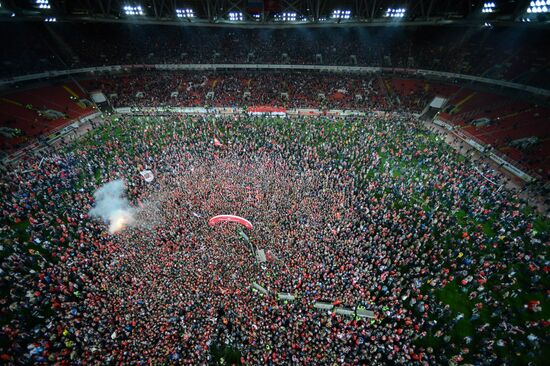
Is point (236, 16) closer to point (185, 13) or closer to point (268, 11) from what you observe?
point (268, 11)

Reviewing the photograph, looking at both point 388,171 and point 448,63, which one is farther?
point 448,63

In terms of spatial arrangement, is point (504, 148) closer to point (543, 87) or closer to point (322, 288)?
point (543, 87)

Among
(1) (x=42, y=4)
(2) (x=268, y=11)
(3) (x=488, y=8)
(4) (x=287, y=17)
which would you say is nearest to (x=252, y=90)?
(2) (x=268, y=11)

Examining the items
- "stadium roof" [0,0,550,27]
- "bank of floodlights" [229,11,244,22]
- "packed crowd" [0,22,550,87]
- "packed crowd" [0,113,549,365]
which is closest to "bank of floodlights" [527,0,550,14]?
"stadium roof" [0,0,550,27]

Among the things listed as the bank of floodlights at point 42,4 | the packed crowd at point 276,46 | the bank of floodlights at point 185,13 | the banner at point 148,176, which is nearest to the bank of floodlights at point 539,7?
the packed crowd at point 276,46

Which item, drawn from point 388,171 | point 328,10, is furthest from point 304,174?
point 328,10
